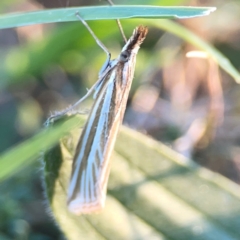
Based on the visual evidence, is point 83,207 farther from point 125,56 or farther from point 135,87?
point 135,87

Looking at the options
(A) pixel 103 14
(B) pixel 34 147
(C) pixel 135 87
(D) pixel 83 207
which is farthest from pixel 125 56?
(C) pixel 135 87

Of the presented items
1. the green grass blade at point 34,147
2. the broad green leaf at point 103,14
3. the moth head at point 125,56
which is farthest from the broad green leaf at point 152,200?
the broad green leaf at point 103,14

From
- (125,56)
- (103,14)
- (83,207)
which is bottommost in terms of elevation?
(83,207)

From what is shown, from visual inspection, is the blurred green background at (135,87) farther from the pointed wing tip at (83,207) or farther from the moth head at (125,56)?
the pointed wing tip at (83,207)

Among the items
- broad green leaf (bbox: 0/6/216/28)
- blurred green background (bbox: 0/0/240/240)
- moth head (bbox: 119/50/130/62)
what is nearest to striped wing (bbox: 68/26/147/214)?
moth head (bbox: 119/50/130/62)

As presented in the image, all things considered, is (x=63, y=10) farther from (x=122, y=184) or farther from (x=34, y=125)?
(x=34, y=125)

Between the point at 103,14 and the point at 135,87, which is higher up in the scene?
the point at 103,14
